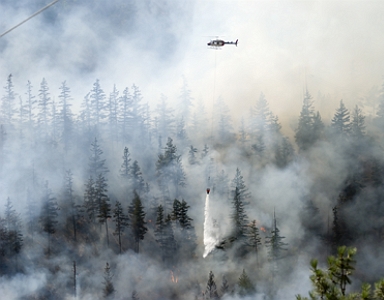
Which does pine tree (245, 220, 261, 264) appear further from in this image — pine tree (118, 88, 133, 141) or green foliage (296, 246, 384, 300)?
green foliage (296, 246, 384, 300)

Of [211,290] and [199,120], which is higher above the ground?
[199,120]

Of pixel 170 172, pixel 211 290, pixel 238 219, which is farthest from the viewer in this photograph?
pixel 170 172

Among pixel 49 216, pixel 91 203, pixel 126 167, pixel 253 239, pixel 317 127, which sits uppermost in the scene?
pixel 317 127

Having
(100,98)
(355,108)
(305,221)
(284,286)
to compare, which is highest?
(100,98)

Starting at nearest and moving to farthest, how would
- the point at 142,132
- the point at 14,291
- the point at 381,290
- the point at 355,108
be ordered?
the point at 381,290 < the point at 14,291 < the point at 355,108 < the point at 142,132

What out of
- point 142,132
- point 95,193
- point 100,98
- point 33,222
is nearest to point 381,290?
point 95,193

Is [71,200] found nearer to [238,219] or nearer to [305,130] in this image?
[238,219]

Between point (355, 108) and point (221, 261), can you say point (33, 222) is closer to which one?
point (221, 261)

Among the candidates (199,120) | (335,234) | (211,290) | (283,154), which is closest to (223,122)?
(199,120)
